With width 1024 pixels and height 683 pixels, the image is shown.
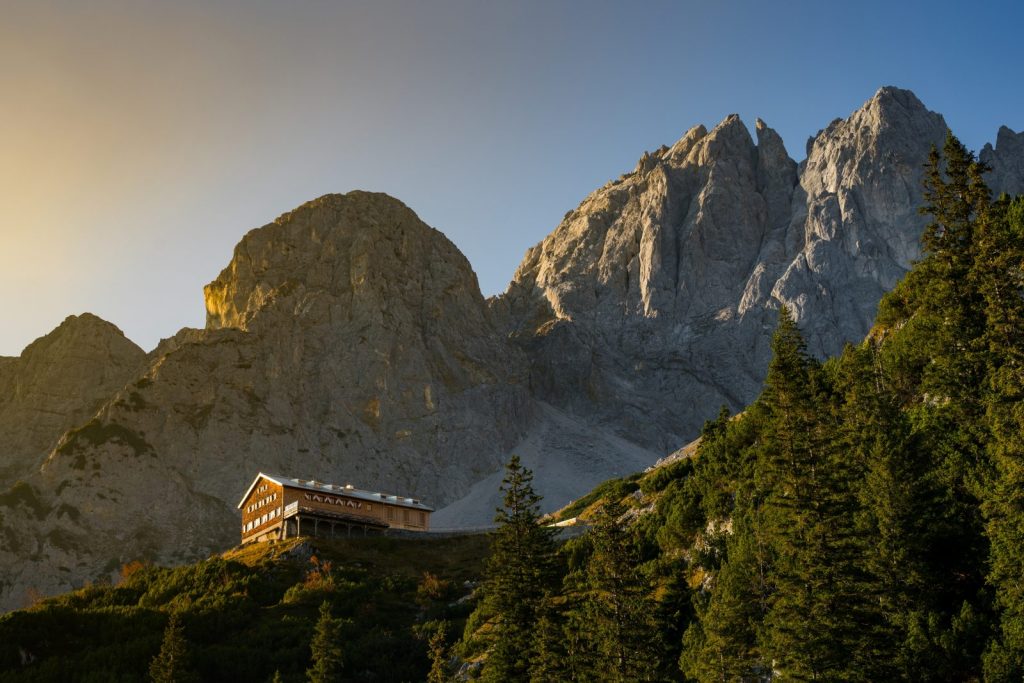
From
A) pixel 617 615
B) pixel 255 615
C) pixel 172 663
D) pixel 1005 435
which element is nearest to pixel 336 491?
pixel 255 615

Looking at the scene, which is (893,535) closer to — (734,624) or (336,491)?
(734,624)

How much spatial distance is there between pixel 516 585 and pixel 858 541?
16.7m

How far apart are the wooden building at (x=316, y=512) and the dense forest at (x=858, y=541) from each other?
50.7m

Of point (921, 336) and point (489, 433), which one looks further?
point (489, 433)

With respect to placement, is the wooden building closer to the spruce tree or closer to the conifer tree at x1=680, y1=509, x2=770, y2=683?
the conifer tree at x1=680, y1=509, x2=770, y2=683

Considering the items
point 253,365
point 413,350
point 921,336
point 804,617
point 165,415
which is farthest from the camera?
point 413,350

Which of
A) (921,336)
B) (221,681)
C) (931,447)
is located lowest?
(221,681)

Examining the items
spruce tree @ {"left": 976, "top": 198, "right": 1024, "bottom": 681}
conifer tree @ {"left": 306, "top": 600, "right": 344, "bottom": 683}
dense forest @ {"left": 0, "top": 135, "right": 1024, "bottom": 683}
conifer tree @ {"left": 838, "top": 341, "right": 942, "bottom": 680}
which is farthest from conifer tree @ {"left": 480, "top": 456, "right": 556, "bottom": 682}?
spruce tree @ {"left": 976, "top": 198, "right": 1024, "bottom": 681}

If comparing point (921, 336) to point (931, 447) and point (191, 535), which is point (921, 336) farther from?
point (191, 535)

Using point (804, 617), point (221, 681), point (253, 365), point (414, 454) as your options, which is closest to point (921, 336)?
point (804, 617)

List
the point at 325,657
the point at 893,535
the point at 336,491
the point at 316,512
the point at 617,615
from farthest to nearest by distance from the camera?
the point at 336,491, the point at 316,512, the point at 325,657, the point at 617,615, the point at 893,535

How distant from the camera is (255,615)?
7681 cm

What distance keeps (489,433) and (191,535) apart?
6374 cm

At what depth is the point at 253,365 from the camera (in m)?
186
